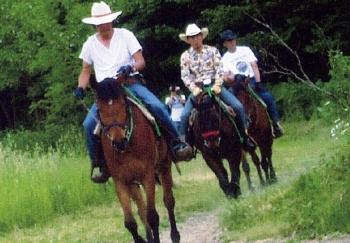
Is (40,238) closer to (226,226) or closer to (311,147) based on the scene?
(226,226)

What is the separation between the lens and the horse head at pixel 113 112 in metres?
9.91

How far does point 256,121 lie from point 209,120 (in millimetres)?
2811

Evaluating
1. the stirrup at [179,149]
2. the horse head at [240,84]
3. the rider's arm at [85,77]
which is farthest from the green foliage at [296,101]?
the rider's arm at [85,77]

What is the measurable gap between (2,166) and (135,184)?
6.70 m

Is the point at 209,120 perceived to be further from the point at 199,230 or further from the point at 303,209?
the point at 303,209

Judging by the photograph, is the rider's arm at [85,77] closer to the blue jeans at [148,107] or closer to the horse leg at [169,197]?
the blue jeans at [148,107]

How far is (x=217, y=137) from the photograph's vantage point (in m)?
13.0

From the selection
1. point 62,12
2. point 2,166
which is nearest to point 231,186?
point 2,166

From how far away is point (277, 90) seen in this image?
30562mm

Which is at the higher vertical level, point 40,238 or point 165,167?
point 165,167

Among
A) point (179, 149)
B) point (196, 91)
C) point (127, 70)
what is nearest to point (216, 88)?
point (196, 91)

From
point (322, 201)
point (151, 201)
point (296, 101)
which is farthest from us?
point (296, 101)

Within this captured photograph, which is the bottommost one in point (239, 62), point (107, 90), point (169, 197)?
point (169, 197)

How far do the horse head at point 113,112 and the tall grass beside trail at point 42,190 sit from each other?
4651 millimetres
